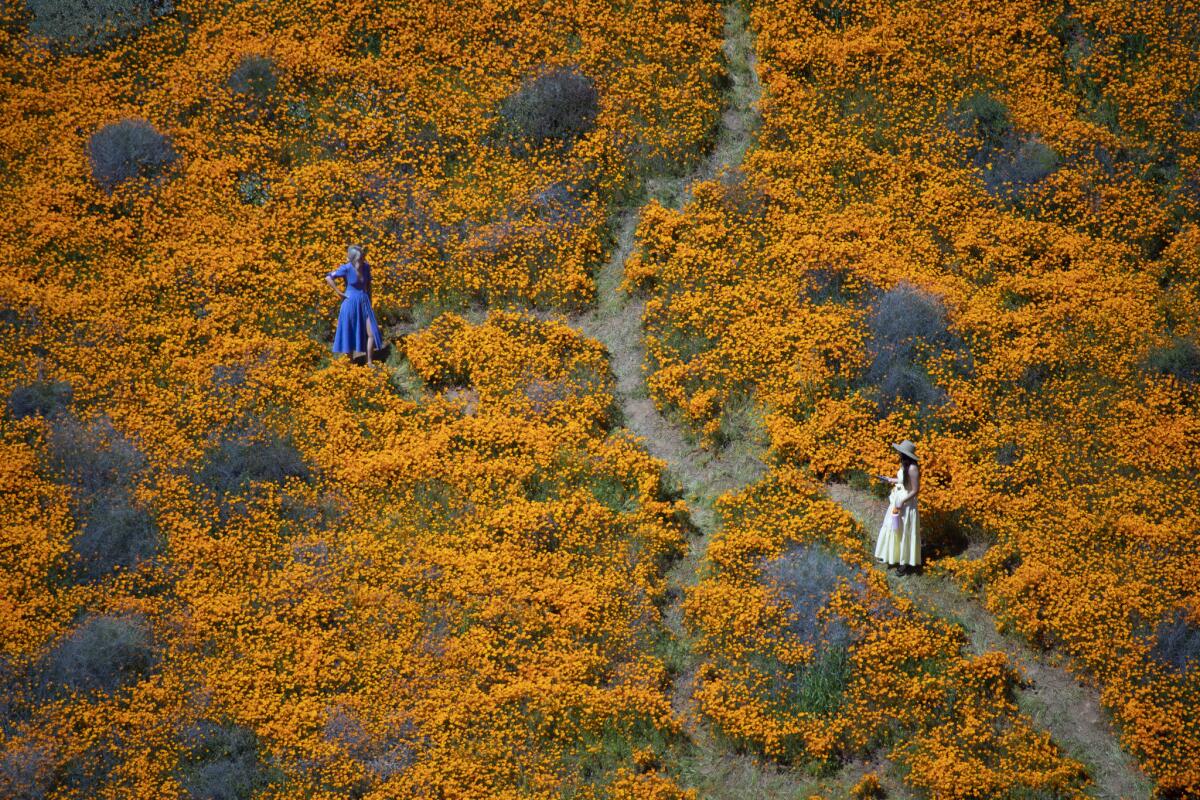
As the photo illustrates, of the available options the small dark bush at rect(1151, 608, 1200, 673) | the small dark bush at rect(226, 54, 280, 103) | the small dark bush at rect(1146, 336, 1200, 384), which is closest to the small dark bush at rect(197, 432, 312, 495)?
the small dark bush at rect(226, 54, 280, 103)

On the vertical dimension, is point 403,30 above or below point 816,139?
above

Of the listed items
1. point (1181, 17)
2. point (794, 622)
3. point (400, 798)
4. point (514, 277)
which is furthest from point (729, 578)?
point (1181, 17)

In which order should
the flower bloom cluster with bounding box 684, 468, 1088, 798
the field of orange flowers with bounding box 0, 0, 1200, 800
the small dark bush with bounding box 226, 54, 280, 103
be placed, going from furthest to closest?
the small dark bush with bounding box 226, 54, 280, 103, the field of orange flowers with bounding box 0, 0, 1200, 800, the flower bloom cluster with bounding box 684, 468, 1088, 798

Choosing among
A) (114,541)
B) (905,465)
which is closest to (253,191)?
(114,541)

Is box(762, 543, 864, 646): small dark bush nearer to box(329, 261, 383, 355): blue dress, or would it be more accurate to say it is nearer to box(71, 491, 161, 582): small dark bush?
box(329, 261, 383, 355): blue dress

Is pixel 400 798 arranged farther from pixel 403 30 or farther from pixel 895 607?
pixel 403 30

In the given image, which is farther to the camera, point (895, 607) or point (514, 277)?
point (514, 277)
